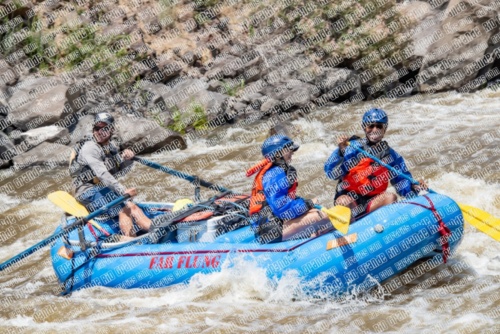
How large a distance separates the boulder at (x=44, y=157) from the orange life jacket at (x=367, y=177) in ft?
21.0

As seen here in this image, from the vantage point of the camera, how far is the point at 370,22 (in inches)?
626

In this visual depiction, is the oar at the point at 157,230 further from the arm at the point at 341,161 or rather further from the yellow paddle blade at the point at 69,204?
the arm at the point at 341,161

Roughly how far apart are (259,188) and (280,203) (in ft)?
0.81

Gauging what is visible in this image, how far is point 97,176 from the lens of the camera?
7.21 metres

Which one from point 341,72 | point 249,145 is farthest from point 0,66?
point 341,72

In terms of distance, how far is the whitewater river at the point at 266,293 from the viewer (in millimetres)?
5848

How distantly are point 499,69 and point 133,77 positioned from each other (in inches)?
270

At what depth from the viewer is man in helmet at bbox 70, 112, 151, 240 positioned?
23.7ft

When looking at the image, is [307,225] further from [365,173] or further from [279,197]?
[365,173]

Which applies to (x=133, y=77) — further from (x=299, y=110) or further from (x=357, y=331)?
(x=357, y=331)

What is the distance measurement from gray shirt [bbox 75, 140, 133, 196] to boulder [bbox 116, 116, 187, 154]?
466cm

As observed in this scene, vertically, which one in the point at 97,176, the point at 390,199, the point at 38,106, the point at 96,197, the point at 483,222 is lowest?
the point at 483,222

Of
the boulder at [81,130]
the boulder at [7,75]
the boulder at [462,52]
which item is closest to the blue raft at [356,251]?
the boulder at [81,130]

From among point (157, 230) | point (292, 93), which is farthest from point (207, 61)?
point (157, 230)
